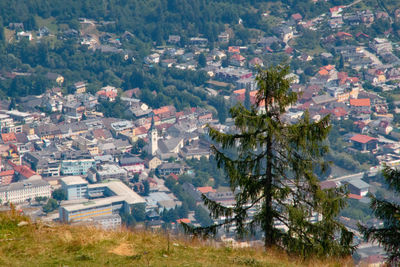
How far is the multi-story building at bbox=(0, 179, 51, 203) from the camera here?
27.3 m

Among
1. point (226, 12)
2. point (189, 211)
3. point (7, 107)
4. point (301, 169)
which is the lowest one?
point (189, 211)

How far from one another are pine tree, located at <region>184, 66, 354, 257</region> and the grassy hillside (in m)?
0.32

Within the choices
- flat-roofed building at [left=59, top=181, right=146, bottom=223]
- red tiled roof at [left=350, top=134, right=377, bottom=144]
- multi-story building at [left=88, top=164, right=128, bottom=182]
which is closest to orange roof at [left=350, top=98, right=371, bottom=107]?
red tiled roof at [left=350, top=134, right=377, bottom=144]

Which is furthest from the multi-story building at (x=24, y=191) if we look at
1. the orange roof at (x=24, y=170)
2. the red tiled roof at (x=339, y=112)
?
the red tiled roof at (x=339, y=112)

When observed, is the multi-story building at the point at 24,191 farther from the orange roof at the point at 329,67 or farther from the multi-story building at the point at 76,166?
the orange roof at the point at 329,67

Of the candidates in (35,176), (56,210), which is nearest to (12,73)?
(35,176)

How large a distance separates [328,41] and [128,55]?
1698cm

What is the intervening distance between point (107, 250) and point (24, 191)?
79.2ft

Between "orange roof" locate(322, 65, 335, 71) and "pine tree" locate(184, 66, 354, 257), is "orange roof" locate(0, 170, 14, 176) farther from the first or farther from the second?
"pine tree" locate(184, 66, 354, 257)

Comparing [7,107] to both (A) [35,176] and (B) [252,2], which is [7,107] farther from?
(B) [252,2]

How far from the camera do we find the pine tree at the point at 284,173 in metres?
4.98

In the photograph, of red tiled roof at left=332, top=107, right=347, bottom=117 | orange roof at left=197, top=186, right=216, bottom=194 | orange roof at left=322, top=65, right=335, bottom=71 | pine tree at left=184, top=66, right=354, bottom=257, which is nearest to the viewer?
pine tree at left=184, top=66, right=354, bottom=257

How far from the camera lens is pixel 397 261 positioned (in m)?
4.91

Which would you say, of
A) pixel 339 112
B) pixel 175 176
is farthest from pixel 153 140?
pixel 339 112
